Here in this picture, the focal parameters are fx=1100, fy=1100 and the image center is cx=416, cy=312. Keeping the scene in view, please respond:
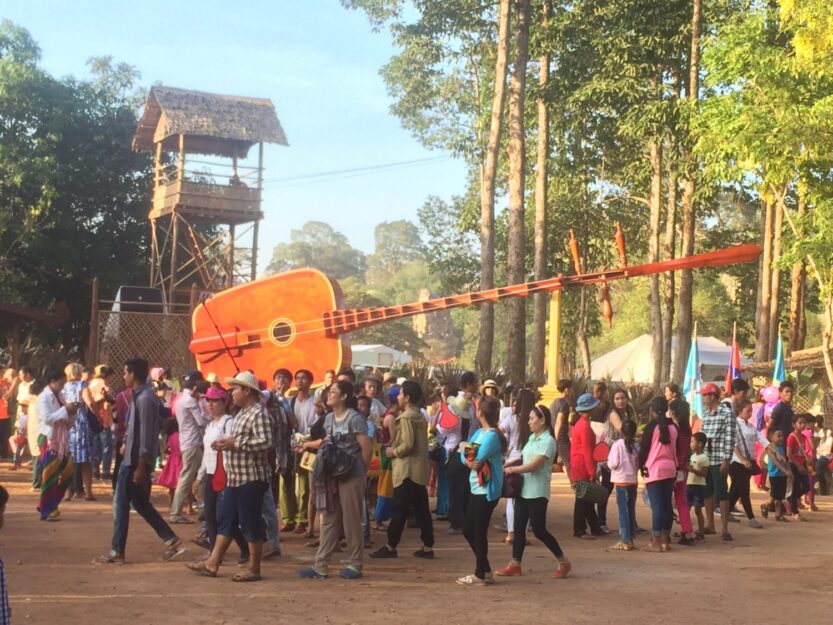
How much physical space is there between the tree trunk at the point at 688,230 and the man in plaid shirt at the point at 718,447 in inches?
554

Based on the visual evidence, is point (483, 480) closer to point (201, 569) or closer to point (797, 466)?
point (201, 569)

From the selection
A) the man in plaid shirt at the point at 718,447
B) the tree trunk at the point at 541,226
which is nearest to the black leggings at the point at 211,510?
the man in plaid shirt at the point at 718,447

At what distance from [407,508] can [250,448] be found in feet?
7.77

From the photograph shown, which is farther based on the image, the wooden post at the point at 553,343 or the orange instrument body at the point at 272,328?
the wooden post at the point at 553,343

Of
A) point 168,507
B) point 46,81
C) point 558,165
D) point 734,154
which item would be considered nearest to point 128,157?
point 46,81

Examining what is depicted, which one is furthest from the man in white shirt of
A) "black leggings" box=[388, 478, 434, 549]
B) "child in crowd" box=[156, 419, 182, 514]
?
"black leggings" box=[388, 478, 434, 549]

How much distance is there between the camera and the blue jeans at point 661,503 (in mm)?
11102

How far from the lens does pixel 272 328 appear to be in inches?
656

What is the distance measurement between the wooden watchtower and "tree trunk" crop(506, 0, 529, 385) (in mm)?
9894

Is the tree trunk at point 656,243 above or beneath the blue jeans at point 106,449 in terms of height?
above

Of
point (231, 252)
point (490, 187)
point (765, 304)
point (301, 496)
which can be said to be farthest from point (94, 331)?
point (765, 304)

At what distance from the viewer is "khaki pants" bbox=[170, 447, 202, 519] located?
11.9 m

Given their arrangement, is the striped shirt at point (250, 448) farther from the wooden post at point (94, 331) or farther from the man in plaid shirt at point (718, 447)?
the wooden post at point (94, 331)

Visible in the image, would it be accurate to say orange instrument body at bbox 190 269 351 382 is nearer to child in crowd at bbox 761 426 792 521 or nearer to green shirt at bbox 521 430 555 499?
child in crowd at bbox 761 426 792 521
